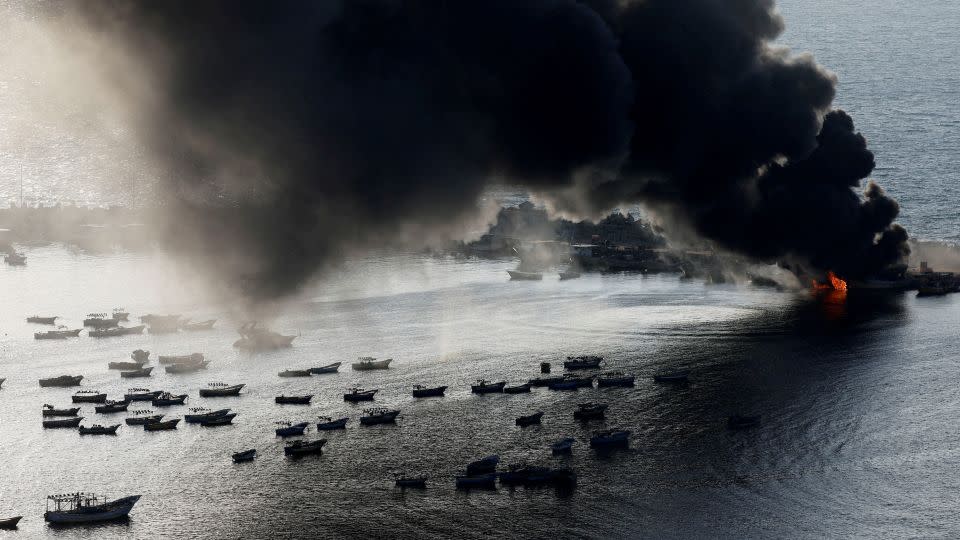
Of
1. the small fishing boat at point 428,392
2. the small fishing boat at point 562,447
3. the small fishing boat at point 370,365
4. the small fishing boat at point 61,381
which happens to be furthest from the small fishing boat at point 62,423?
the small fishing boat at point 562,447

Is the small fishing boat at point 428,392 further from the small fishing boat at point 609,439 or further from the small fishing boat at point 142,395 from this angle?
the small fishing boat at point 142,395

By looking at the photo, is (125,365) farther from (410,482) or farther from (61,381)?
(410,482)

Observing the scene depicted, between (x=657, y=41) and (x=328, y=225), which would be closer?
(x=328, y=225)

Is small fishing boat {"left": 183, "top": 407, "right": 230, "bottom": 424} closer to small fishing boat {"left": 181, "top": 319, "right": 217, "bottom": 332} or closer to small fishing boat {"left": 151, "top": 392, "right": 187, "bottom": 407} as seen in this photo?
small fishing boat {"left": 151, "top": 392, "right": 187, "bottom": 407}

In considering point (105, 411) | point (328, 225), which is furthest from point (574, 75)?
point (105, 411)

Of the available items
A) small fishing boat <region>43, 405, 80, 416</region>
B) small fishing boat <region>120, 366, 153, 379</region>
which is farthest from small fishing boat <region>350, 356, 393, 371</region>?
small fishing boat <region>43, 405, 80, 416</region>

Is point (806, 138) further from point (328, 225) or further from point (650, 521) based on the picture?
point (650, 521)
